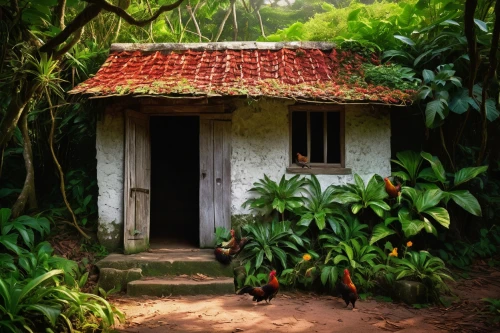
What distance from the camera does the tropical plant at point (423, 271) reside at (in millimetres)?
5703

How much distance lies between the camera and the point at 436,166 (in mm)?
7109

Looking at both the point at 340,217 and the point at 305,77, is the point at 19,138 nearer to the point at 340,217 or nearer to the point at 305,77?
the point at 305,77

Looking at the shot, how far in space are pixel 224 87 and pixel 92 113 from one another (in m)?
2.56

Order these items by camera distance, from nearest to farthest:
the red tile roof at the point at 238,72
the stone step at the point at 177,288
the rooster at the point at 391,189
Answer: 1. the stone step at the point at 177,288
2. the red tile roof at the point at 238,72
3. the rooster at the point at 391,189

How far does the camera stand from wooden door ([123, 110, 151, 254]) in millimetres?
7012

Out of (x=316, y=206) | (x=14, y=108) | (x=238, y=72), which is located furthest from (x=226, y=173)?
(x=14, y=108)

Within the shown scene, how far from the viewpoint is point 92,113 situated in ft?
25.3

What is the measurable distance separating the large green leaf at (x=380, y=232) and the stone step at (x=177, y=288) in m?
2.23

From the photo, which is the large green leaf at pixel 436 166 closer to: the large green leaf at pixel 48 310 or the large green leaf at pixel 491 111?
the large green leaf at pixel 491 111

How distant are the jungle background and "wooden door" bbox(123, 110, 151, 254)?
2.09 feet

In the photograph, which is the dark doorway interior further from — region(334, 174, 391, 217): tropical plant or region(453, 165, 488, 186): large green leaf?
region(453, 165, 488, 186): large green leaf

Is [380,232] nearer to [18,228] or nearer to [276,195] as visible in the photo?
[276,195]

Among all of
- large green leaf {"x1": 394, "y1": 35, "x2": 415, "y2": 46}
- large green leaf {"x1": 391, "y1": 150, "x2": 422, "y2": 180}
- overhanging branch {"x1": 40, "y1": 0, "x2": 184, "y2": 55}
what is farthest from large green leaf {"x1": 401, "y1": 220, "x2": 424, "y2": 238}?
overhanging branch {"x1": 40, "y1": 0, "x2": 184, "y2": 55}

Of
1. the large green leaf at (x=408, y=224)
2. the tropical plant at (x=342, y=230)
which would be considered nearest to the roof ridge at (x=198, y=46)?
the tropical plant at (x=342, y=230)
